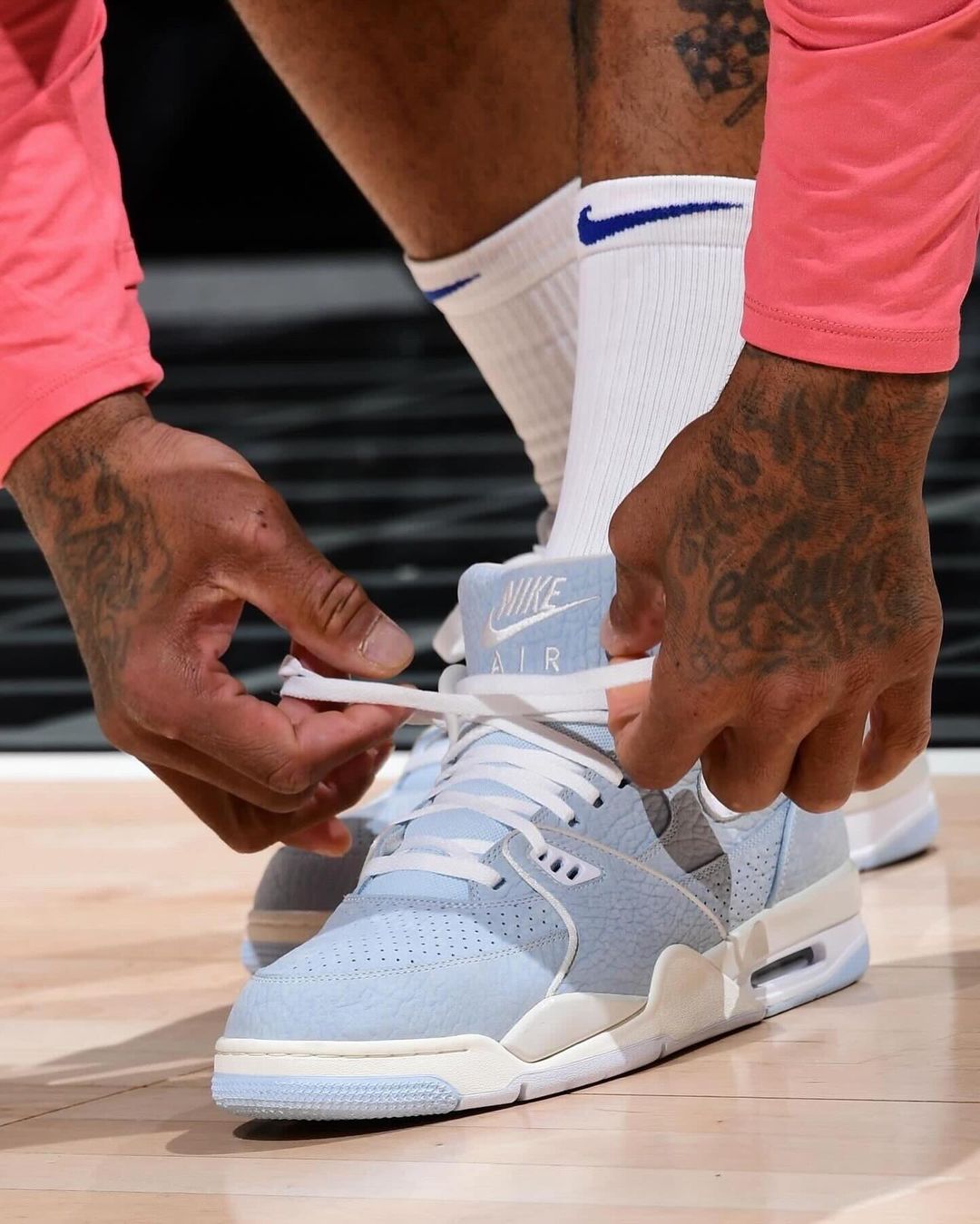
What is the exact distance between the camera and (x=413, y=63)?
1.29 m

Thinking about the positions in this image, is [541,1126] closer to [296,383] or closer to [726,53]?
[726,53]

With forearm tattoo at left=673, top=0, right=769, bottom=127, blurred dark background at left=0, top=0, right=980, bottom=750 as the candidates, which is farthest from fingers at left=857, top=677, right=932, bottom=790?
blurred dark background at left=0, top=0, right=980, bottom=750

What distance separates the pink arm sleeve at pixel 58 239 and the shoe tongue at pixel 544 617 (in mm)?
237

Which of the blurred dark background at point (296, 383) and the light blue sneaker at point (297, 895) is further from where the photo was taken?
the blurred dark background at point (296, 383)

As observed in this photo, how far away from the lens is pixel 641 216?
976mm

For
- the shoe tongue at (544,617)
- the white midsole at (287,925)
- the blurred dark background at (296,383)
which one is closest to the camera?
the shoe tongue at (544,617)

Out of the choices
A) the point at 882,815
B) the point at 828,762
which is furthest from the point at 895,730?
the point at 882,815

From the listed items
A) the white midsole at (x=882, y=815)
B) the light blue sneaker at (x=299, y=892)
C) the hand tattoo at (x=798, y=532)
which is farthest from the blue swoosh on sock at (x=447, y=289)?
the hand tattoo at (x=798, y=532)

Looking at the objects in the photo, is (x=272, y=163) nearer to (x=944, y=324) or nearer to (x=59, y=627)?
(x=59, y=627)

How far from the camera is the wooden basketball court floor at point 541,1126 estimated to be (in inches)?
28.9

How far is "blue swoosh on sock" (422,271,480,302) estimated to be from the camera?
1.30 meters

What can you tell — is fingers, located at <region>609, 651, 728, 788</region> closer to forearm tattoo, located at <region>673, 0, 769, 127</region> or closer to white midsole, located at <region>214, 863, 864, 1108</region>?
white midsole, located at <region>214, 863, 864, 1108</region>

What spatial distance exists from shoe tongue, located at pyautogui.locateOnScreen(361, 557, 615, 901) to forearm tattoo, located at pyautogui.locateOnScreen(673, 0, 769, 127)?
10.2 inches

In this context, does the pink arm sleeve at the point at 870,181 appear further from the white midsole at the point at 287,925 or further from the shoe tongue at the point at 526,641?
the white midsole at the point at 287,925
